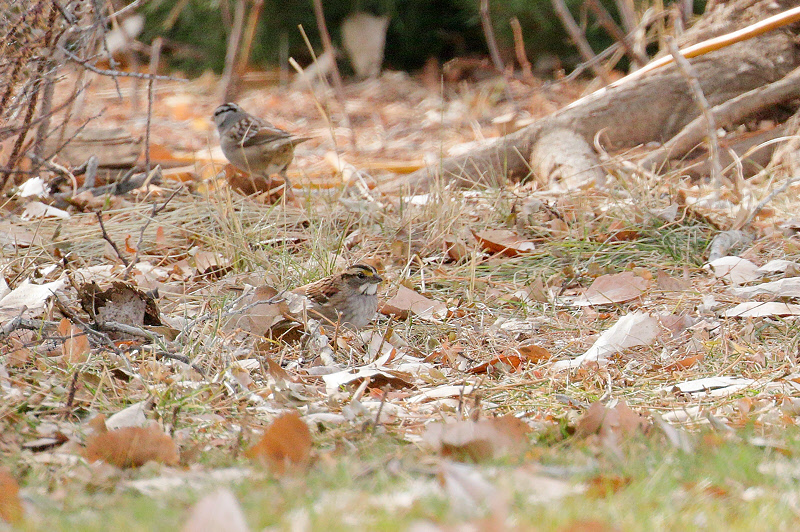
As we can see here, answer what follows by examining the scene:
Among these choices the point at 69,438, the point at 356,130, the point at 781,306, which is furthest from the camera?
the point at 356,130

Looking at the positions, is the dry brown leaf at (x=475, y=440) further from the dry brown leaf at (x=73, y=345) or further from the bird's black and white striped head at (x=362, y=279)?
the bird's black and white striped head at (x=362, y=279)

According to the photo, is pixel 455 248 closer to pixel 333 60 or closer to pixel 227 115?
pixel 227 115

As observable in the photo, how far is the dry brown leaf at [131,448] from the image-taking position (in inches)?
91.0

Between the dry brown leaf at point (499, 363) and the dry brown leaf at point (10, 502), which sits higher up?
the dry brown leaf at point (10, 502)

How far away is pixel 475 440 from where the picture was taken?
7.39 ft

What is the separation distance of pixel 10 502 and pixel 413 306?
2.62 metres

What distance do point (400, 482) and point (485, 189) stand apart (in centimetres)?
414

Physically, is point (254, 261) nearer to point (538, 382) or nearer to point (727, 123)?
point (538, 382)

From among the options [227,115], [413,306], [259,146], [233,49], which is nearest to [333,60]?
[227,115]

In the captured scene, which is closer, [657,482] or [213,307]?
[657,482]

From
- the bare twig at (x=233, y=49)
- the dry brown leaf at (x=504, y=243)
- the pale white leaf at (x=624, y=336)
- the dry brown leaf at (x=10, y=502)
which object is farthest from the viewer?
the bare twig at (x=233, y=49)

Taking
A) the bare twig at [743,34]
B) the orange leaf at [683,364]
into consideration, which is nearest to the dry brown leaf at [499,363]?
the orange leaf at [683,364]

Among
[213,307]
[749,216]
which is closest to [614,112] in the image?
[749,216]

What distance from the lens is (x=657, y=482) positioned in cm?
197
